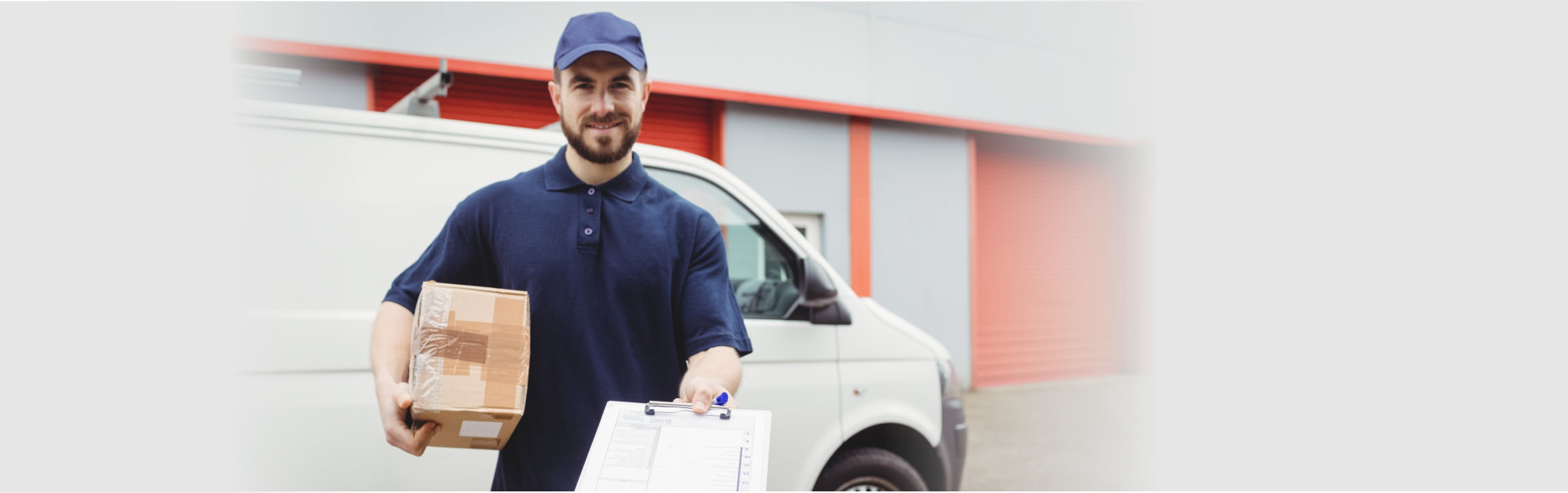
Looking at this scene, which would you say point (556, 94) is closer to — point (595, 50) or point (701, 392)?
point (595, 50)

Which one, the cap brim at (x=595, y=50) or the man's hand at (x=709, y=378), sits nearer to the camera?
the man's hand at (x=709, y=378)

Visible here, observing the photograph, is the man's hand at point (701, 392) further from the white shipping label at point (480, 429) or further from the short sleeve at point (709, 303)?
the white shipping label at point (480, 429)

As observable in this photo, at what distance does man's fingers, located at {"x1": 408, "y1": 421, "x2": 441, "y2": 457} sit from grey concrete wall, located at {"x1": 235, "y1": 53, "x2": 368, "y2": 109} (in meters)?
5.40

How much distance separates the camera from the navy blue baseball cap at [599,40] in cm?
172

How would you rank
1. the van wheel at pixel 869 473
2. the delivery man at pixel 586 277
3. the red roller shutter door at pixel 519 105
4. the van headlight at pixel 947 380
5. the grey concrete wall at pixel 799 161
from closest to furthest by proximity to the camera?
the delivery man at pixel 586 277, the van wheel at pixel 869 473, the van headlight at pixel 947 380, the red roller shutter door at pixel 519 105, the grey concrete wall at pixel 799 161

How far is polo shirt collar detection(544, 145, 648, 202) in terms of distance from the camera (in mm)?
1853

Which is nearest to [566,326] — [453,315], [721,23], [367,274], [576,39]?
[453,315]

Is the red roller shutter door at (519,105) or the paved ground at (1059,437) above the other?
the red roller shutter door at (519,105)

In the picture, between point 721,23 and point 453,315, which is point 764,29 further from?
point 453,315

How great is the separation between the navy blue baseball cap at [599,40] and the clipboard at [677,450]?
2.28 feet

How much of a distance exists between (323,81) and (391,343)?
5.26 meters

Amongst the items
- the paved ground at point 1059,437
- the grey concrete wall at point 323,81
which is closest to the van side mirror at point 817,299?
the paved ground at point 1059,437

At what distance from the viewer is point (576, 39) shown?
175 cm

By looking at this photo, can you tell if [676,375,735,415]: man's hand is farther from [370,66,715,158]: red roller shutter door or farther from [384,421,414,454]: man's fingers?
[370,66,715,158]: red roller shutter door
